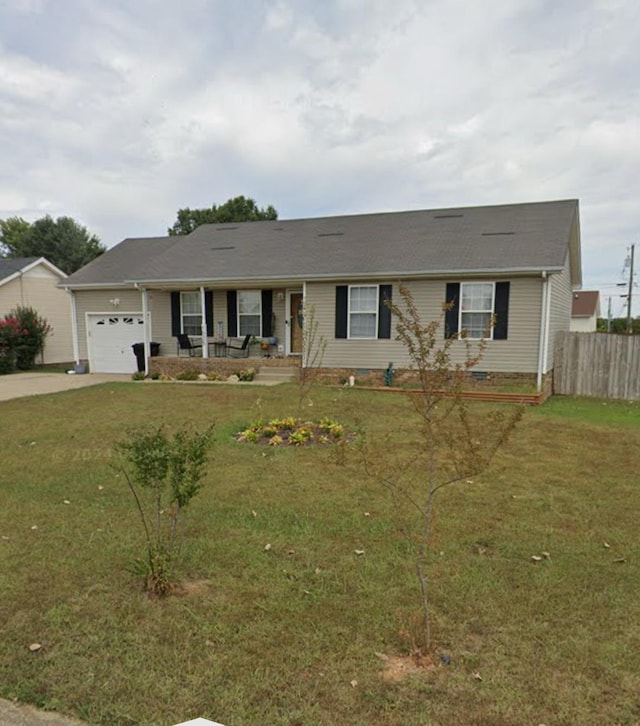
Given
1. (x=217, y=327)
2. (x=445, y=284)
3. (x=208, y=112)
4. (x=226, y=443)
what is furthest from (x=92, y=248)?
(x=226, y=443)

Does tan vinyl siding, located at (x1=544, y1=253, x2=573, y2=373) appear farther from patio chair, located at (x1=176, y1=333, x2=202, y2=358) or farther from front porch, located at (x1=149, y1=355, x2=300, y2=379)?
patio chair, located at (x1=176, y1=333, x2=202, y2=358)

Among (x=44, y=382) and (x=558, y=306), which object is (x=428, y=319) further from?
(x=44, y=382)

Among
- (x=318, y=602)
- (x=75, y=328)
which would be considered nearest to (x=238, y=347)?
(x=75, y=328)

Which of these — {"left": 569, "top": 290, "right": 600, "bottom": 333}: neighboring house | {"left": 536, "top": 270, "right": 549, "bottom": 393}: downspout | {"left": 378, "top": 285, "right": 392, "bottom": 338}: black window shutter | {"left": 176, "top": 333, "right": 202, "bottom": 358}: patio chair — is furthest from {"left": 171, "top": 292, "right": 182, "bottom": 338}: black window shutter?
{"left": 569, "top": 290, "right": 600, "bottom": 333}: neighboring house

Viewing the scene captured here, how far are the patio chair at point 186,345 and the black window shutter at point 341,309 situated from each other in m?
4.97

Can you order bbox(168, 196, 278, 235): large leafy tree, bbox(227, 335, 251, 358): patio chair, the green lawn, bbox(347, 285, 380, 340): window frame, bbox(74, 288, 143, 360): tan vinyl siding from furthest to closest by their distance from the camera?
1. bbox(168, 196, 278, 235): large leafy tree
2. bbox(74, 288, 143, 360): tan vinyl siding
3. bbox(227, 335, 251, 358): patio chair
4. bbox(347, 285, 380, 340): window frame
5. the green lawn

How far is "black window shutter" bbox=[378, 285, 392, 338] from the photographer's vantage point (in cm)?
1266

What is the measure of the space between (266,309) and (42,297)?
12.2m

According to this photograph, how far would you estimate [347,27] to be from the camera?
9086mm

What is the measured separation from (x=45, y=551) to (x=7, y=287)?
65.0 ft

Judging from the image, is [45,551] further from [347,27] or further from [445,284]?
[445,284]

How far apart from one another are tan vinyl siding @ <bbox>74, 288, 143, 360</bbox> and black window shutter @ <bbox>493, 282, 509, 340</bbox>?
11.4 meters

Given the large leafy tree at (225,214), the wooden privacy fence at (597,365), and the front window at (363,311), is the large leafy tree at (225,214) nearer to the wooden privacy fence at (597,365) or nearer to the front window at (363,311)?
the front window at (363,311)

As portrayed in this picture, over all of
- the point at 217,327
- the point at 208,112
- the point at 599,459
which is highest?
the point at 208,112
